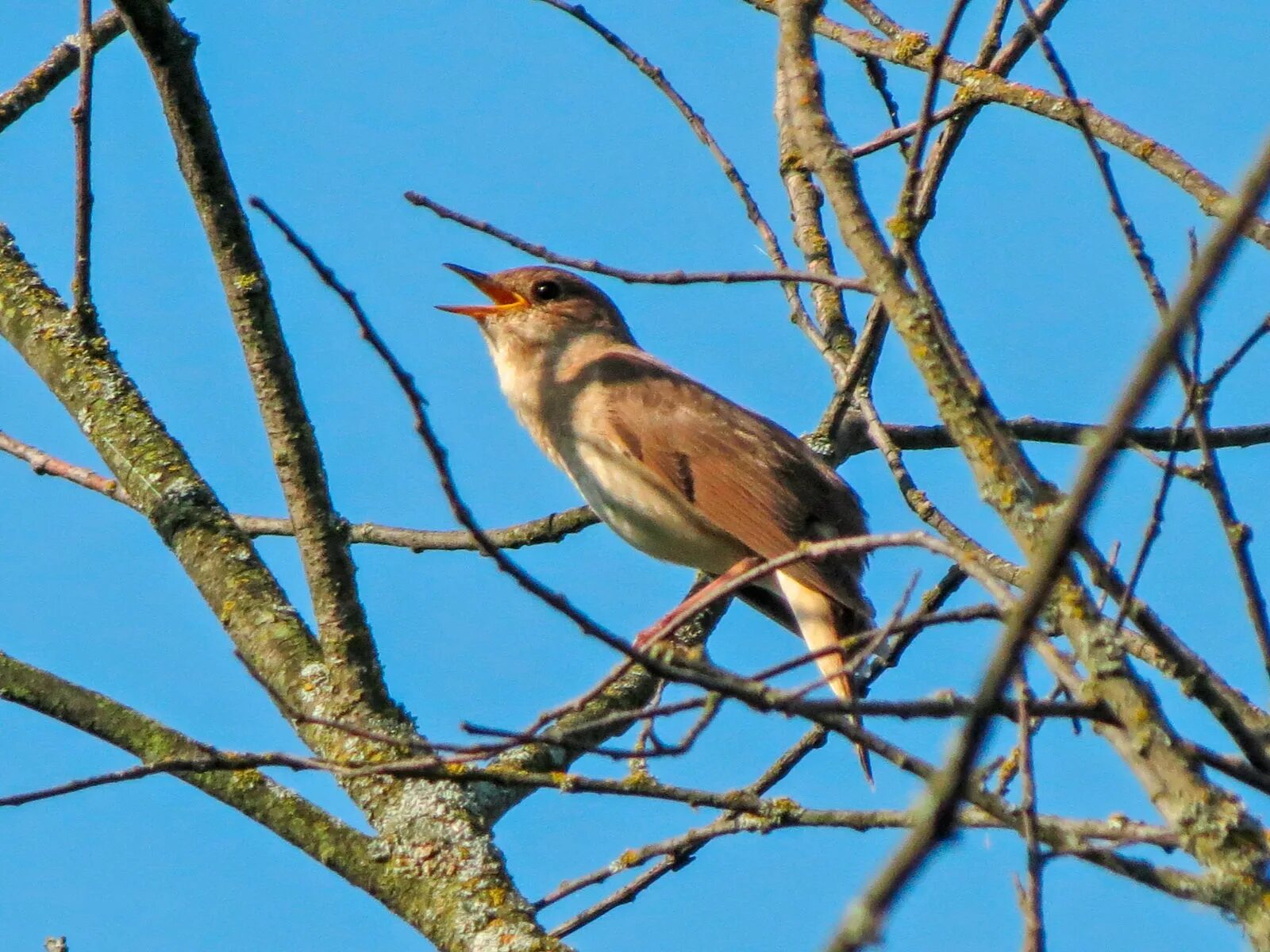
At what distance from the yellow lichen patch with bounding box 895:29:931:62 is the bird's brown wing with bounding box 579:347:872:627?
5.13ft

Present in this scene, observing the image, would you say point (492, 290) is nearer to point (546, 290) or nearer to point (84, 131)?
point (546, 290)

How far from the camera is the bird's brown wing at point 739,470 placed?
19.1 ft

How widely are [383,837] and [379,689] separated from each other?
0.45 metres

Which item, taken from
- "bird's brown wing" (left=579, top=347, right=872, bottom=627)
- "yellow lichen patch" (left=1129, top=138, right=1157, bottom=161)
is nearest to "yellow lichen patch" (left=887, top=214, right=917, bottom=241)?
"yellow lichen patch" (left=1129, top=138, right=1157, bottom=161)

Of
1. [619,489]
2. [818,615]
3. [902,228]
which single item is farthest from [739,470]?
[902,228]

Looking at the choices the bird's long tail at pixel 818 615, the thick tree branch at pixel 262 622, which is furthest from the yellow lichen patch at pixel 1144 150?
the thick tree branch at pixel 262 622

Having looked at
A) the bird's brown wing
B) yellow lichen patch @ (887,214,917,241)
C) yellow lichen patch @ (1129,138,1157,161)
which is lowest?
yellow lichen patch @ (887,214,917,241)

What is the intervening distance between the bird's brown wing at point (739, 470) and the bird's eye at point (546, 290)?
61cm

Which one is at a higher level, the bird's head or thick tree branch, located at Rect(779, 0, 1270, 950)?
the bird's head

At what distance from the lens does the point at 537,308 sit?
6797 mm

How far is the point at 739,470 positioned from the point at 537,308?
129 cm

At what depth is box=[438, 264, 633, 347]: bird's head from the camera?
669 cm

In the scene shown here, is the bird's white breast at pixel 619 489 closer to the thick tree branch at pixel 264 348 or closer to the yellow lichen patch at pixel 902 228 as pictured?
the thick tree branch at pixel 264 348

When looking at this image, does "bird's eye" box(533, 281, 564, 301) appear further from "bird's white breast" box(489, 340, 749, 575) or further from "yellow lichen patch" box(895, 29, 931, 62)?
"yellow lichen patch" box(895, 29, 931, 62)
